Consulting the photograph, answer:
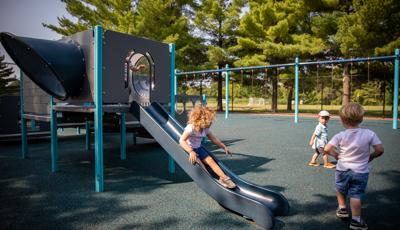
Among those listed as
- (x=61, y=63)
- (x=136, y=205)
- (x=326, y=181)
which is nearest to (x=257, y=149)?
(x=326, y=181)

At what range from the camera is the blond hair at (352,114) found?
261 centimetres

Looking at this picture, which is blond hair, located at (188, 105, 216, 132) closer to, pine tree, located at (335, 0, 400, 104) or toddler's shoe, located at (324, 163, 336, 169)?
toddler's shoe, located at (324, 163, 336, 169)

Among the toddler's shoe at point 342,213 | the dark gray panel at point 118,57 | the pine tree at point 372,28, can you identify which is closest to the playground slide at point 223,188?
the dark gray panel at point 118,57

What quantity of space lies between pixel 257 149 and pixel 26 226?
513 cm

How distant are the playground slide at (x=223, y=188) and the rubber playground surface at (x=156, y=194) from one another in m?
0.13

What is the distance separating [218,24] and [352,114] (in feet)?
79.1

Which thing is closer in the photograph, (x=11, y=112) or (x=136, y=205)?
(x=136, y=205)

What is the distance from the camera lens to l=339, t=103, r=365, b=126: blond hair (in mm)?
2613

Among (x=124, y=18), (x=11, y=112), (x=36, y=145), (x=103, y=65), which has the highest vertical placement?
(x=124, y=18)

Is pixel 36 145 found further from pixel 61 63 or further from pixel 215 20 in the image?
pixel 215 20

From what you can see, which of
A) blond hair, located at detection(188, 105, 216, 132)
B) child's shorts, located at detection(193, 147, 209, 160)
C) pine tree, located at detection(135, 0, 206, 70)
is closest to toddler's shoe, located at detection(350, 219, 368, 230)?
child's shorts, located at detection(193, 147, 209, 160)

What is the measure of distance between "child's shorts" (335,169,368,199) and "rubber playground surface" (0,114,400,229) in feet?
1.07

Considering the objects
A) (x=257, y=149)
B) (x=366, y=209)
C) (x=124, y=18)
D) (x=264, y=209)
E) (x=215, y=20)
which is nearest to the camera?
(x=264, y=209)

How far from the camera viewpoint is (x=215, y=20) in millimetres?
25016
